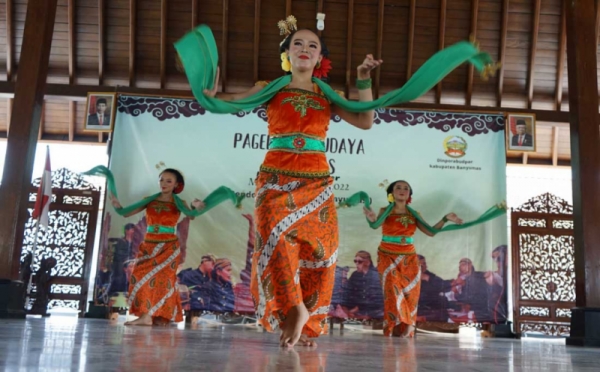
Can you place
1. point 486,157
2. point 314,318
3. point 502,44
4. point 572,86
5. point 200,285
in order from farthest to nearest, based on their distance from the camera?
1. point 502,44
2. point 486,157
3. point 200,285
4. point 572,86
5. point 314,318

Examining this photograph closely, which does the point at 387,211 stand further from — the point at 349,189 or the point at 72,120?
the point at 72,120

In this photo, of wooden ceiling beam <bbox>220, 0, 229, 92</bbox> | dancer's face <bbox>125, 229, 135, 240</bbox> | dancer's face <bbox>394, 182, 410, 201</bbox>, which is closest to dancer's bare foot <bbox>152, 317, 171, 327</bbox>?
dancer's face <bbox>125, 229, 135, 240</bbox>

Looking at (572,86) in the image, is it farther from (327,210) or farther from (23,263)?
(23,263)

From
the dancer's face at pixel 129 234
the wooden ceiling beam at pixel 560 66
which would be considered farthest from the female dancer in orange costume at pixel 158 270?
the wooden ceiling beam at pixel 560 66

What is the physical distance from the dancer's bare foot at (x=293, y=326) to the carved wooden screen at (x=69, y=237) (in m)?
4.90

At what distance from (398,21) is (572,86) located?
3.05 m

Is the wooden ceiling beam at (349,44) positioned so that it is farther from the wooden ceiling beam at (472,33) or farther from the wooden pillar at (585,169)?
the wooden pillar at (585,169)

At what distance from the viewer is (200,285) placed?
611cm

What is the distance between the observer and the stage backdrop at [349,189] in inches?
242

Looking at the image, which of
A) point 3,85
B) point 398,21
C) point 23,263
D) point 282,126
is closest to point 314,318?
point 282,126

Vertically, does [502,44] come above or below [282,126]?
above

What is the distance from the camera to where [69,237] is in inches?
A: 263

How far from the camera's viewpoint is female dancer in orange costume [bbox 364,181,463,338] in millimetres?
4973

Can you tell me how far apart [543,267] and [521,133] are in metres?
1.53
